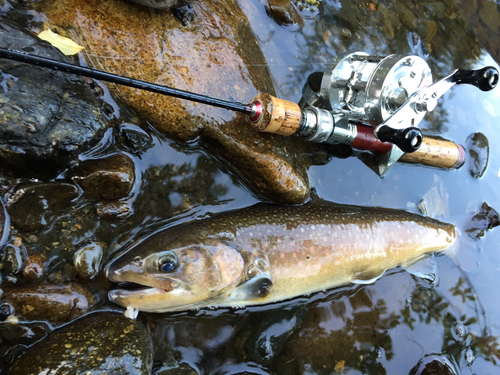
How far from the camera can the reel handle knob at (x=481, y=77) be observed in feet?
7.96

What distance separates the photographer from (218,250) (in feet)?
7.96

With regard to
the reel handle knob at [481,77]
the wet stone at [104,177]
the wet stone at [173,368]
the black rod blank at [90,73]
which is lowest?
the wet stone at [173,368]

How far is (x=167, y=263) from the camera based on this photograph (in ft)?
7.39

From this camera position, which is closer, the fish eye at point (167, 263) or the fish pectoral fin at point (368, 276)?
the fish eye at point (167, 263)

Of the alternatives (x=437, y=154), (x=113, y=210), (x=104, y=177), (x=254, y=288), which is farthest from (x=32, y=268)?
(x=437, y=154)

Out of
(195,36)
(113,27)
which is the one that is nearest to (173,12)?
(195,36)

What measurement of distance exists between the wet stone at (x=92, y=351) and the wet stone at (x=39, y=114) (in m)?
1.09

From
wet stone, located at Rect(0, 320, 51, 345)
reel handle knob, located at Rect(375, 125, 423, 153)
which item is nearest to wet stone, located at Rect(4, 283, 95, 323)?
wet stone, located at Rect(0, 320, 51, 345)

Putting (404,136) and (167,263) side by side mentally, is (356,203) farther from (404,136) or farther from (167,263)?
(167,263)

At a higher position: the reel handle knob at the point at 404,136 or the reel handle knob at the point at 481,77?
the reel handle knob at the point at 481,77

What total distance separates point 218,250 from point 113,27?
73.3 inches

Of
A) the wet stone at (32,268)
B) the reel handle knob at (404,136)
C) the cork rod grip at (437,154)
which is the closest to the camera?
the reel handle knob at (404,136)

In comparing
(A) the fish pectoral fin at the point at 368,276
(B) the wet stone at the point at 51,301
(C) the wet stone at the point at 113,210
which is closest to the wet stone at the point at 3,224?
(B) the wet stone at the point at 51,301

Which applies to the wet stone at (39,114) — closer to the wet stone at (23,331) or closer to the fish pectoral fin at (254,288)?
the wet stone at (23,331)
